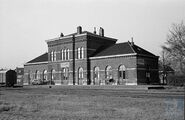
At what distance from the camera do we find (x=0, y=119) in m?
9.54

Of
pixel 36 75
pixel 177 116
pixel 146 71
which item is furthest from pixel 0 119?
pixel 36 75

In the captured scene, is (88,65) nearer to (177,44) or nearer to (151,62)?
(151,62)

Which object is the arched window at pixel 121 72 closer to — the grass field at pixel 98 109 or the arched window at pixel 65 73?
the arched window at pixel 65 73

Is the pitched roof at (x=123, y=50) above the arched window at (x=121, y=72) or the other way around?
above

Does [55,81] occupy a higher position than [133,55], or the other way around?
[133,55]

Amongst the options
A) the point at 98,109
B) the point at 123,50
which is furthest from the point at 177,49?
the point at 98,109

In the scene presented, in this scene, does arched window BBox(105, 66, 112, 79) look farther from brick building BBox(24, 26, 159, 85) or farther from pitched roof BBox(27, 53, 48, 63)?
pitched roof BBox(27, 53, 48, 63)

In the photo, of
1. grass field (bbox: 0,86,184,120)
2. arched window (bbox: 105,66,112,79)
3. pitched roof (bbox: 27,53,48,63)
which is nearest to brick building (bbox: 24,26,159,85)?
arched window (bbox: 105,66,112,79)

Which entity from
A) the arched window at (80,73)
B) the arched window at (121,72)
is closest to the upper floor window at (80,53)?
the arched window at (80,73)

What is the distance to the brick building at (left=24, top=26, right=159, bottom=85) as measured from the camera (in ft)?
144

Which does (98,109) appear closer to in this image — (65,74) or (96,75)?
(96,75)

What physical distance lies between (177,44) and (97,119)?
119ft

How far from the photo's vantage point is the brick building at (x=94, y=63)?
4394cm

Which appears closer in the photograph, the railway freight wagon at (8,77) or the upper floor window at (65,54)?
the railway freight wagon at (8,77)
